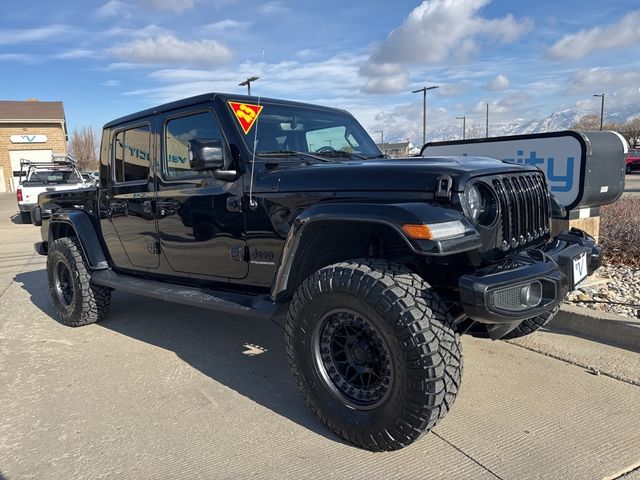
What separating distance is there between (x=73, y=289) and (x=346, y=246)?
307 centimetres

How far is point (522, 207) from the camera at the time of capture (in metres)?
2.90

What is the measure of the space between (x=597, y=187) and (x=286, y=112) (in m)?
3.13

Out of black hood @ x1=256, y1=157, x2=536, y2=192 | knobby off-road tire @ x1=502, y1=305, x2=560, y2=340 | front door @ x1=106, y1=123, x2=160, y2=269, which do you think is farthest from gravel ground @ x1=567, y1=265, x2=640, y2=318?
front door @ x1=106, y1=123, x2=160, y2=269

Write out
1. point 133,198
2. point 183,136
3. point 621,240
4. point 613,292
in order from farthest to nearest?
point 621,240, point 613,292, point 133,198, point 183,136

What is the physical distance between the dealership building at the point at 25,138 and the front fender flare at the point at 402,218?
42865mm

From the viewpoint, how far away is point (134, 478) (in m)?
2.49

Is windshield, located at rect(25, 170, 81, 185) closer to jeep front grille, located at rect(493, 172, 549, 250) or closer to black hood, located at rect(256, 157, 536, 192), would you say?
black hood, located at rect(256, 157, 536, 192)

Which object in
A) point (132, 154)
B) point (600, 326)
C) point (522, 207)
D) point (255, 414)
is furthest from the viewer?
point (132, 154)

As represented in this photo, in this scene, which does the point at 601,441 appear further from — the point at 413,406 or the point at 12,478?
the point at 12,478

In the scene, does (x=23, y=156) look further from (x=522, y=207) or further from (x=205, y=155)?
(x=522, y=207)

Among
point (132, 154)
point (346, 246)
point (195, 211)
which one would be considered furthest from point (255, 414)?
point (132, 154)

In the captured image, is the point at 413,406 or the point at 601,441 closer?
the point at 413,406

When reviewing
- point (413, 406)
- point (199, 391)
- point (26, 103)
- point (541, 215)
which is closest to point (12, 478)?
point (199, 391)

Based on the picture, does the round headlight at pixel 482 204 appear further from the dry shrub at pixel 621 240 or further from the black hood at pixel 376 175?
the dry shrub at pixel 621 240
